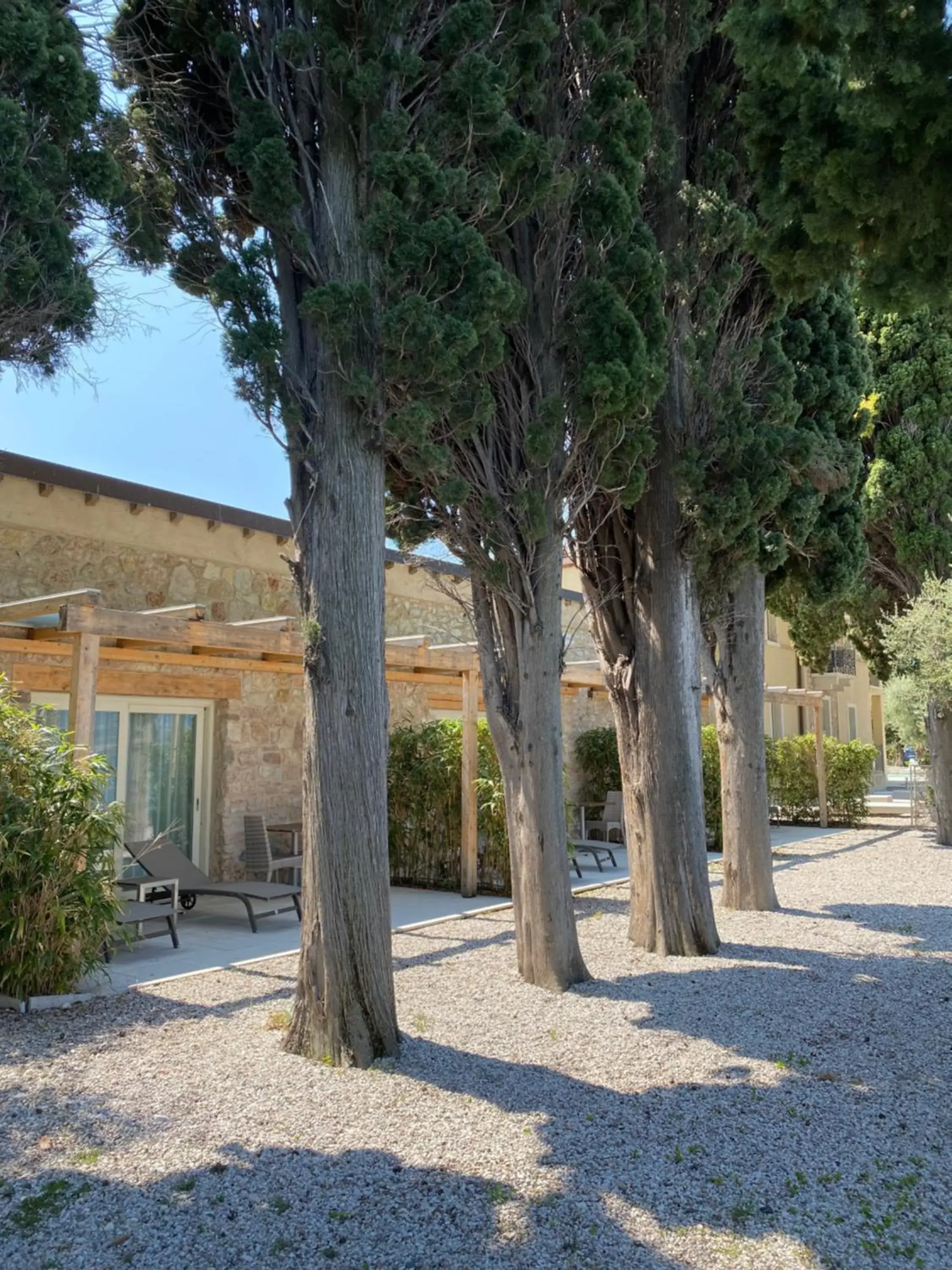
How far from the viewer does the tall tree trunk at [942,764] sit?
15001mm

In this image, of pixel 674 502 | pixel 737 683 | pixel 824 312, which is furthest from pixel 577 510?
pixel 824 312

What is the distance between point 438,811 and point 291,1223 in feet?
26.0

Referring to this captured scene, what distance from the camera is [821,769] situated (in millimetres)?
17203

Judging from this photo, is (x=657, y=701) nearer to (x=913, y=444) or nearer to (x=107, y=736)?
(x=107, y=736)

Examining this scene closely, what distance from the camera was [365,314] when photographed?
204 inches

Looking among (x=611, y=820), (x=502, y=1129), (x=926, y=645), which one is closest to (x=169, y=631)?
(x=502, y=1129)

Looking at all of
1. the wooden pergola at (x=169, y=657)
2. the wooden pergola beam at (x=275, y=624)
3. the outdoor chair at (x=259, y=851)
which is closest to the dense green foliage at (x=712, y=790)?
the wooden pergola at (x=169, y=657)

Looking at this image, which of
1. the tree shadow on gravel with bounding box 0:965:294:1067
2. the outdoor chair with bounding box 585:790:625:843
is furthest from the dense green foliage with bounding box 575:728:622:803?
the tree shadow on gravel with bounding box 0:965:294:1067

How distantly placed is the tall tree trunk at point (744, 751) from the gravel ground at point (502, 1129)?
8.58 feet

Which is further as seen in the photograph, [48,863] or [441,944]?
[441,944]

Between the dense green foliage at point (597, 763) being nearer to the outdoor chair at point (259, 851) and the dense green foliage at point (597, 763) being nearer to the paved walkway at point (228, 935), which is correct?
the paved walkway at point (228, 935)

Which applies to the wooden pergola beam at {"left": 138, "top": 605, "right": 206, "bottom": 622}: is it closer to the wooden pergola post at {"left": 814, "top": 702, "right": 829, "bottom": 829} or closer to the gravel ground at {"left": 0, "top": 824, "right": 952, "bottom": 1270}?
the gravel ground at {"left": 0, "top": 824, "right": 952, "bottom": 1270}

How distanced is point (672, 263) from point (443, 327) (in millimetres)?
3147

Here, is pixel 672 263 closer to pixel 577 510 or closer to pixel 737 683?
pixel 577 510
